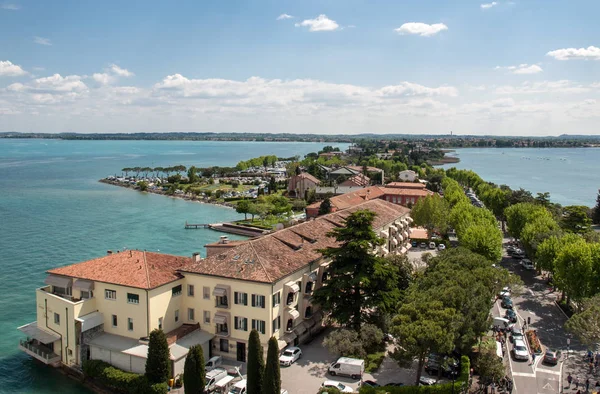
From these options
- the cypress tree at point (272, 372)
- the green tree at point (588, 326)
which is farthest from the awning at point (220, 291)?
the green tree at point (588, 326)

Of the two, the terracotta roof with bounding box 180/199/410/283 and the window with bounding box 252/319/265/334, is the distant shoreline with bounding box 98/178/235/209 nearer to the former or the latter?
the terracotta roof with bounding box 180/199/410/283

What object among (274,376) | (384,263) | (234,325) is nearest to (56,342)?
(234,325)

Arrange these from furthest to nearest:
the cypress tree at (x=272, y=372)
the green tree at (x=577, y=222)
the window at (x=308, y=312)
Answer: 1. the green tree at (x=577, y=222)
2. the window at (x=308, y=312)
3. the cypress tree at (x=272, y=372)

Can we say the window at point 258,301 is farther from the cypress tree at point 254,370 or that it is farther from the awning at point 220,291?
the cypress tree at point 254,370

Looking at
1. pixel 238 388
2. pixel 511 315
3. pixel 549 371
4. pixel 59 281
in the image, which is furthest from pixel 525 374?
pixel 59 281

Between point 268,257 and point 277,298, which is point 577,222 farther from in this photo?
point 277,298

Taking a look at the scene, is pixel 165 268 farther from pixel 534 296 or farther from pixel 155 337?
pixel 534 296
